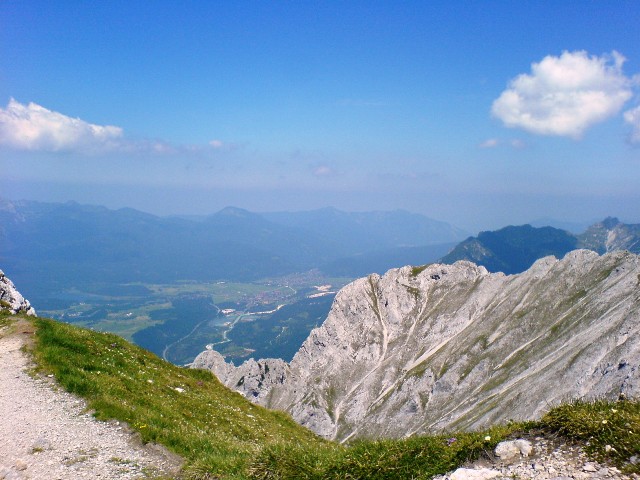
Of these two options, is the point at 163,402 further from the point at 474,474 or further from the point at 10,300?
the point at 10,300

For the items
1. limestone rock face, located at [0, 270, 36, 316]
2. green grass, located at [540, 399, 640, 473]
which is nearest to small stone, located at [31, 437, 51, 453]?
green grass, located at [540, 399, 640, 473]

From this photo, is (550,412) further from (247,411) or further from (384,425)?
(384,425)

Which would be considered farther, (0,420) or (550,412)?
(0,420)

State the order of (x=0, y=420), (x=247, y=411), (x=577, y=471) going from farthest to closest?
(x=247, y=411) < (x=0, y=420) < (x=577, y=471)

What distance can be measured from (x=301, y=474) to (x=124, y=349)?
80.7 ft

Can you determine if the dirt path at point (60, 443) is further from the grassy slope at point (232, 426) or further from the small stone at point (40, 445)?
the grassy slope at point (232, 426)

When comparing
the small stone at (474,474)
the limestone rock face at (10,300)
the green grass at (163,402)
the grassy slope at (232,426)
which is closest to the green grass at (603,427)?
the grassy slope at (232,426)

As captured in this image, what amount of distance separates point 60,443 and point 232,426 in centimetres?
960

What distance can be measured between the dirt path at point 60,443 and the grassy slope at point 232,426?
62 cm

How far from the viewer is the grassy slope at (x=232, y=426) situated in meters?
9.61

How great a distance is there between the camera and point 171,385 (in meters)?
26.7

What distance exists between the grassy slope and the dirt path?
621 mm

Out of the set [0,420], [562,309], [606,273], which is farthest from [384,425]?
[0,420]

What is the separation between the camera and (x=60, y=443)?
15.1 m
